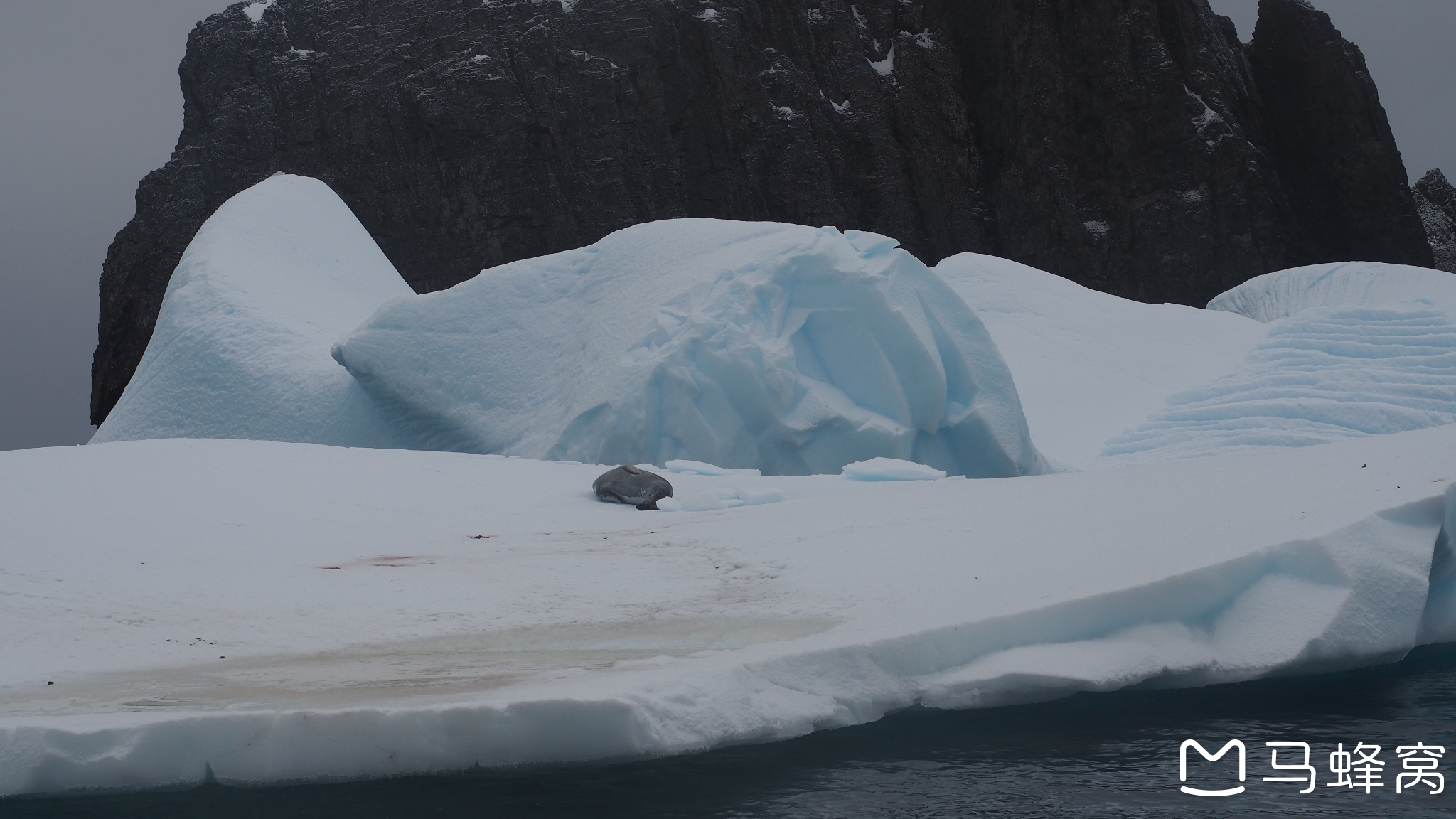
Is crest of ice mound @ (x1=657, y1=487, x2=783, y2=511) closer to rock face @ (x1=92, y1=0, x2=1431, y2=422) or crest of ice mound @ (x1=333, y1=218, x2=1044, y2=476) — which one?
crest of ice mound @ (x1=333, y1=218, x2=1044, y2=476)

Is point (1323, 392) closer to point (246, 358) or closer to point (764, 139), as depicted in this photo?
point (246, 358)

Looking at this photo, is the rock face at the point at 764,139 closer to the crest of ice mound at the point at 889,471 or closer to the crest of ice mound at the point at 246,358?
the crest of ice mound at the point at 246,358

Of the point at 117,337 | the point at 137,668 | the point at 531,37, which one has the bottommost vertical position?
the point at 137,668

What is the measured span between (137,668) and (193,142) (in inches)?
1253

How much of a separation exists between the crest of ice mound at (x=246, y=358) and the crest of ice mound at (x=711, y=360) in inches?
23.6

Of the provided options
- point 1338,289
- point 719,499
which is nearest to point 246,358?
point 719,499

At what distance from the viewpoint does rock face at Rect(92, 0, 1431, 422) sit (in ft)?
95.1

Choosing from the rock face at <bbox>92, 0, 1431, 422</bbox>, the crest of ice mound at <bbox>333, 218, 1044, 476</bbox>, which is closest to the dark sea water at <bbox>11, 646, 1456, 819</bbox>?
the crest of ice mound at <bbox>333, 218, 1044, 476</bbox>

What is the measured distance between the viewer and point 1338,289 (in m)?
15.2

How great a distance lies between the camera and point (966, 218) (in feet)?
100

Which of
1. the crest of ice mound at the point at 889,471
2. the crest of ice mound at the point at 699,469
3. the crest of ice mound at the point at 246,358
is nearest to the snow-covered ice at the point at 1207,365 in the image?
the crest of ice mound at the point at 889,471

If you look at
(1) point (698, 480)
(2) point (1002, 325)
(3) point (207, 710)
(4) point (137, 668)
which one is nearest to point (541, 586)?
(4) point (137, 668)

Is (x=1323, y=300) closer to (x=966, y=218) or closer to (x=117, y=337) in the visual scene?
(x=966, y=218)

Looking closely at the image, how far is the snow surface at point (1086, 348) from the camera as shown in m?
11.0
